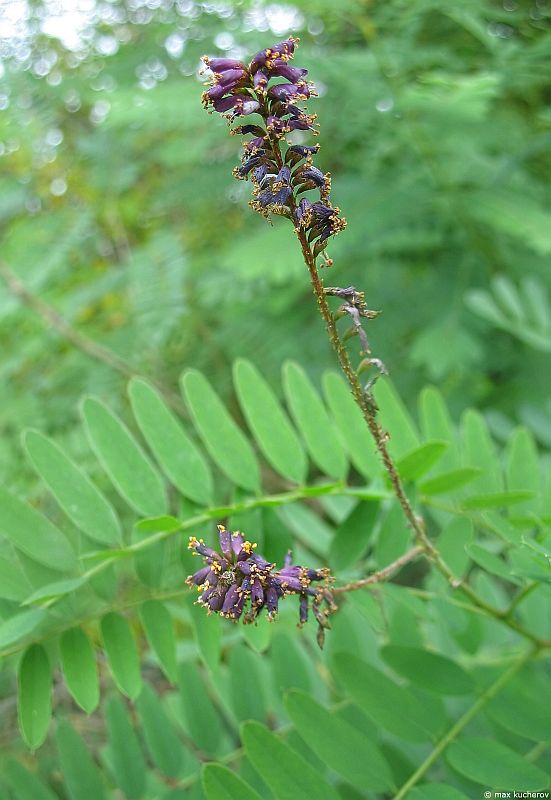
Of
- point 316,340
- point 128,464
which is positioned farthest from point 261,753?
point 316,340

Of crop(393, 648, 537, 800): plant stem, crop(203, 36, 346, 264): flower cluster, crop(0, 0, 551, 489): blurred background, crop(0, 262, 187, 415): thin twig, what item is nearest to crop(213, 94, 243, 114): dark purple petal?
crop(203, 36, 346, 264): flower cluster

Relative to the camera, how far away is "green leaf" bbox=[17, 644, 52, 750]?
717 millimetres

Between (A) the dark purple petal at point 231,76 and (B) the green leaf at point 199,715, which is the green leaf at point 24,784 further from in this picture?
(A) the dark purple petal at point 231,76

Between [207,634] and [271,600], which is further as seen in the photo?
[207,634]

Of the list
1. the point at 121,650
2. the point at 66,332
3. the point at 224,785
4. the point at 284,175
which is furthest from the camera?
the point at 66,332

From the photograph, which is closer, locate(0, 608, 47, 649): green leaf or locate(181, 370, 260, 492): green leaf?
locate(0, 608, 47, 649): green leaf

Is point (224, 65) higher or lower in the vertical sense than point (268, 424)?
higher

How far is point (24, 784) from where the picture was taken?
2.82 feet

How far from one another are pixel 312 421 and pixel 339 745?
37 cm

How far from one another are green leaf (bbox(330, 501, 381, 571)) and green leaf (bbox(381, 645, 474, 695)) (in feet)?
0.32

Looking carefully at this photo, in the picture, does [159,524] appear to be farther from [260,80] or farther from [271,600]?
[260,80]

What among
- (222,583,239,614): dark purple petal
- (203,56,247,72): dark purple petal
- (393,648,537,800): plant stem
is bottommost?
(393,648,537,800): plant stem

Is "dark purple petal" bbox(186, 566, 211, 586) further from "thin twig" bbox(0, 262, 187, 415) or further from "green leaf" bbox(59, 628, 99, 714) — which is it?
"thin twig" bbox(0, 262, 187, 415)

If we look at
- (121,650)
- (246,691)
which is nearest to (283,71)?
(121,650)
